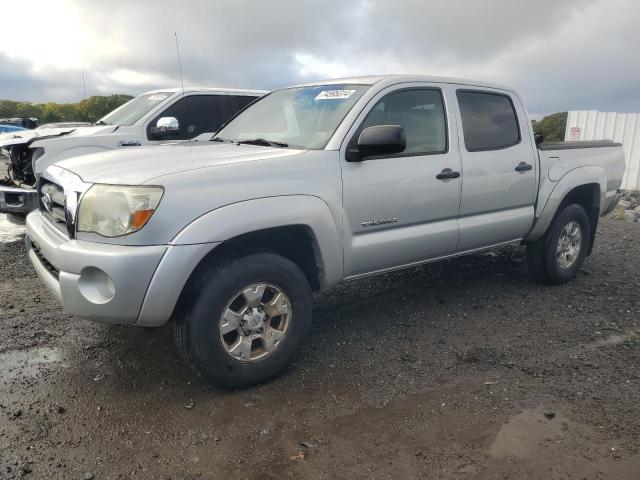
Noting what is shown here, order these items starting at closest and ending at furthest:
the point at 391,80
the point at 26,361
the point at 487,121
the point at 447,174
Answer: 1. the point at 26,361
2. the point at 391,80
3. the point at 447,174
4. the point at 487,121

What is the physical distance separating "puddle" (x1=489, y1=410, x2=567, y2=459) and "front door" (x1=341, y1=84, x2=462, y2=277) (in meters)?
1.33

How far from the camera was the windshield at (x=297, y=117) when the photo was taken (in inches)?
146

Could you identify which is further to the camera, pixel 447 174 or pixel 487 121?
pixel 487 121

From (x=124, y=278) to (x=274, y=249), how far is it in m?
0.99

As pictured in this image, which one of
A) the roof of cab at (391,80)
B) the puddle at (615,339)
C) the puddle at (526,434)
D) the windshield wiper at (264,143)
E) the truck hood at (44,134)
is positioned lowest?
the puddle at (615,339)

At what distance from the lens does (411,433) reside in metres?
2.84

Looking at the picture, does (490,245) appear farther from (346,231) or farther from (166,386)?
(166,386)

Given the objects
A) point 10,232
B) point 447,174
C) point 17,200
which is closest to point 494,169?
point 447,174

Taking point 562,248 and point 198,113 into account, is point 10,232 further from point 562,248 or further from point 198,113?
point 562,248

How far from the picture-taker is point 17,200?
19.8 ft

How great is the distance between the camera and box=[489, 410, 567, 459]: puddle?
2.68m

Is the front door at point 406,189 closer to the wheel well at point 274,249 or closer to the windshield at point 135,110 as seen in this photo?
the wheel well at point 274,249

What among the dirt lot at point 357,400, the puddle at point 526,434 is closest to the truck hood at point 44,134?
the dirt lot at point 357,400

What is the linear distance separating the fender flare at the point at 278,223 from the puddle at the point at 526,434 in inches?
52.8
